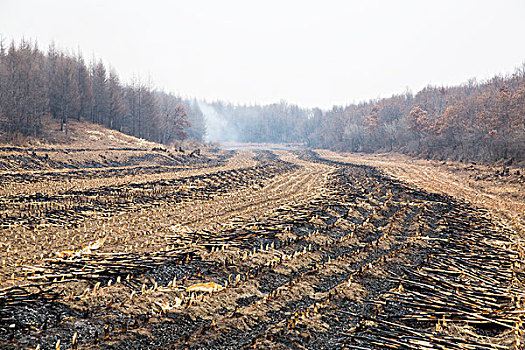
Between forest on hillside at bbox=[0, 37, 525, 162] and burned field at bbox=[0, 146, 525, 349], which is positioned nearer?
burned field at bbox=[0, 146, 525, 349]

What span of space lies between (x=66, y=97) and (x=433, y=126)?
190 feet

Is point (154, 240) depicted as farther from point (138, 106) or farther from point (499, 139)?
point (138, 106)

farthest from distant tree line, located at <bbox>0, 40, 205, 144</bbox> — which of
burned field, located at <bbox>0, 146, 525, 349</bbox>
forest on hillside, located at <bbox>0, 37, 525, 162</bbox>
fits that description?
burned field, located at <bbox>0, 146, 525, 349</bbox>

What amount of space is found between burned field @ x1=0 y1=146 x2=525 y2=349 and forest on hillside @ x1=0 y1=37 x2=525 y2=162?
101 ft

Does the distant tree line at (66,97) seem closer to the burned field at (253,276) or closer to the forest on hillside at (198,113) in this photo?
the forest on hillside at (198,113)

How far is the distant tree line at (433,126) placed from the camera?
144ft

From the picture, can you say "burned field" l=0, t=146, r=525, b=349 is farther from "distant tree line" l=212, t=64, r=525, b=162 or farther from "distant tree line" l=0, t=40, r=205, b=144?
"distant tree line" l=212, t=64, r=525, b=162

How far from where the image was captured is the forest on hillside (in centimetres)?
4244

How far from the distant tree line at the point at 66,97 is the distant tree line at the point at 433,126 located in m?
44.7

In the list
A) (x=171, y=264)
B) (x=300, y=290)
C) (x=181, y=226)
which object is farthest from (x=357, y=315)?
(x=181, y=226)

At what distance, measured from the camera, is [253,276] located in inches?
364

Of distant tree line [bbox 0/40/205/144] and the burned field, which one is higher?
distant tree line [bbox 0/40/205/144]

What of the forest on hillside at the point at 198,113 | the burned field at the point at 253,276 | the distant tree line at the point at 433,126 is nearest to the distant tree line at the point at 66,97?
the forest on hillside at the point at 198,113

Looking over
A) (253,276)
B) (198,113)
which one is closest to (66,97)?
(253,276)
